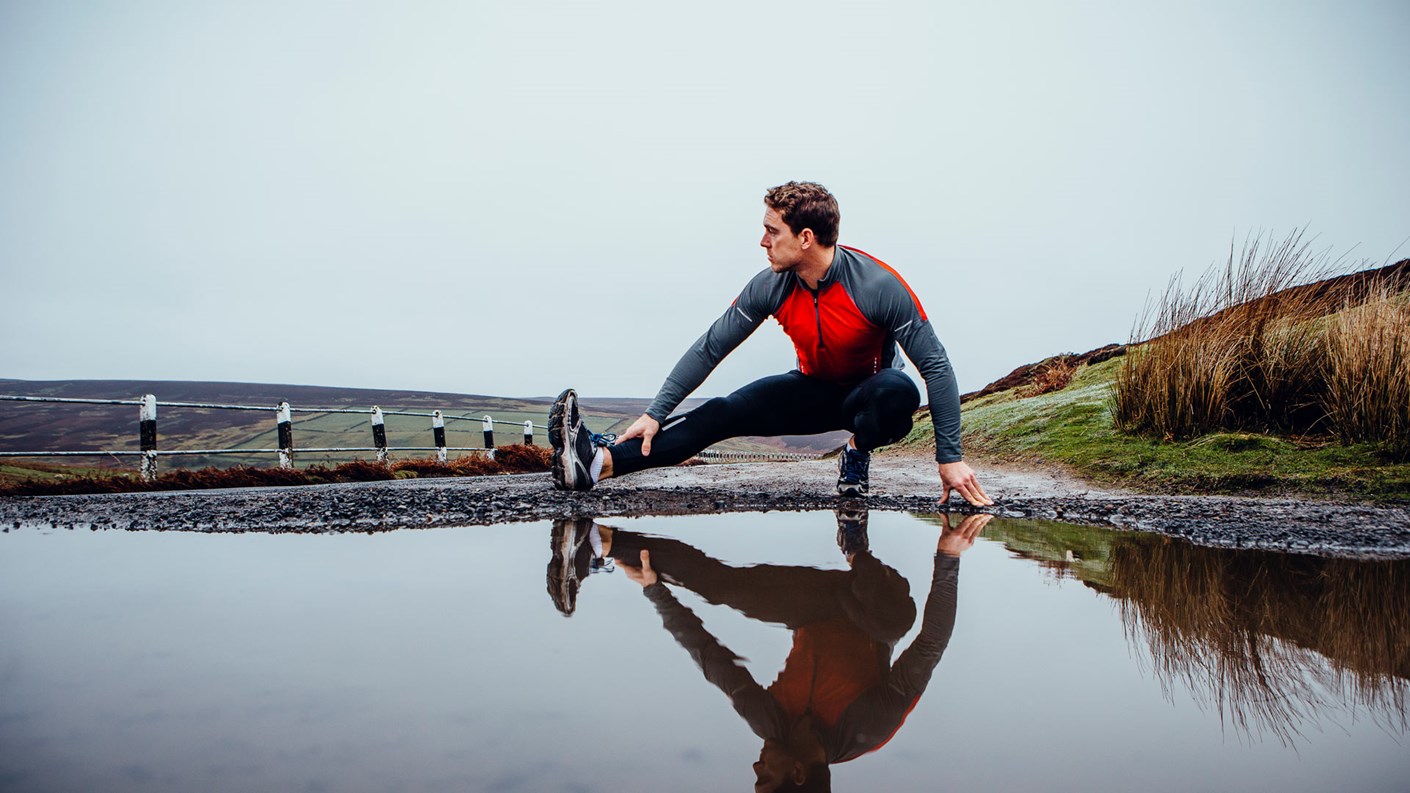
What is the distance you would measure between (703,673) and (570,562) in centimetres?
130

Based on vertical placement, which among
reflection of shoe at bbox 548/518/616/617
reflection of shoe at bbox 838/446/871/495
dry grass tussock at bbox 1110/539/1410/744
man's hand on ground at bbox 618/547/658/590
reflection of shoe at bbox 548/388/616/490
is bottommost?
dry grass tussock at bbox 1110/539/1410/744

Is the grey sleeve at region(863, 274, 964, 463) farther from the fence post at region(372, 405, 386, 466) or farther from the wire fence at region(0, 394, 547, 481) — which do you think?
the fence post at region(372, 405, 386, 466)

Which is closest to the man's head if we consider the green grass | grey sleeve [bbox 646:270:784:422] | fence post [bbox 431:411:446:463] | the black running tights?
grey sleeve [bbox 646:270:784:422]

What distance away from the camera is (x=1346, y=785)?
1.13 m

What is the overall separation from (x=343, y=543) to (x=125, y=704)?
1882 millimetres

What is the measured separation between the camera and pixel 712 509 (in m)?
4.43

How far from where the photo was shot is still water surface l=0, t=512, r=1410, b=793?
1190mm

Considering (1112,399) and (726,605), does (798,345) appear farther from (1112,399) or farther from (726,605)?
(1112,399)

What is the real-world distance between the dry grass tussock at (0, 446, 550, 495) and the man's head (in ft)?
21.0

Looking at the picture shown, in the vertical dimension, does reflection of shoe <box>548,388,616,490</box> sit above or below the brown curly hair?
below

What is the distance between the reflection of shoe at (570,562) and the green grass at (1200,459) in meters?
4.35

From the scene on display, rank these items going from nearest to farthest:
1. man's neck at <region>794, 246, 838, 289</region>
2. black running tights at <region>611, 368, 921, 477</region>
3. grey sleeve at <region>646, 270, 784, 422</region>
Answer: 1. man's neck at <region>794, 246, 838, 289</region>
2. grey sleeve at <region>646, 270, 784, 422</region>
3. black running tights at <region>611, 368, 921, 477</region>

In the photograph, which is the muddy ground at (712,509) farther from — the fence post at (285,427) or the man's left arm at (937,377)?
the fence post at (285,427)

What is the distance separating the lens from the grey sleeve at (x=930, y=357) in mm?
3908
